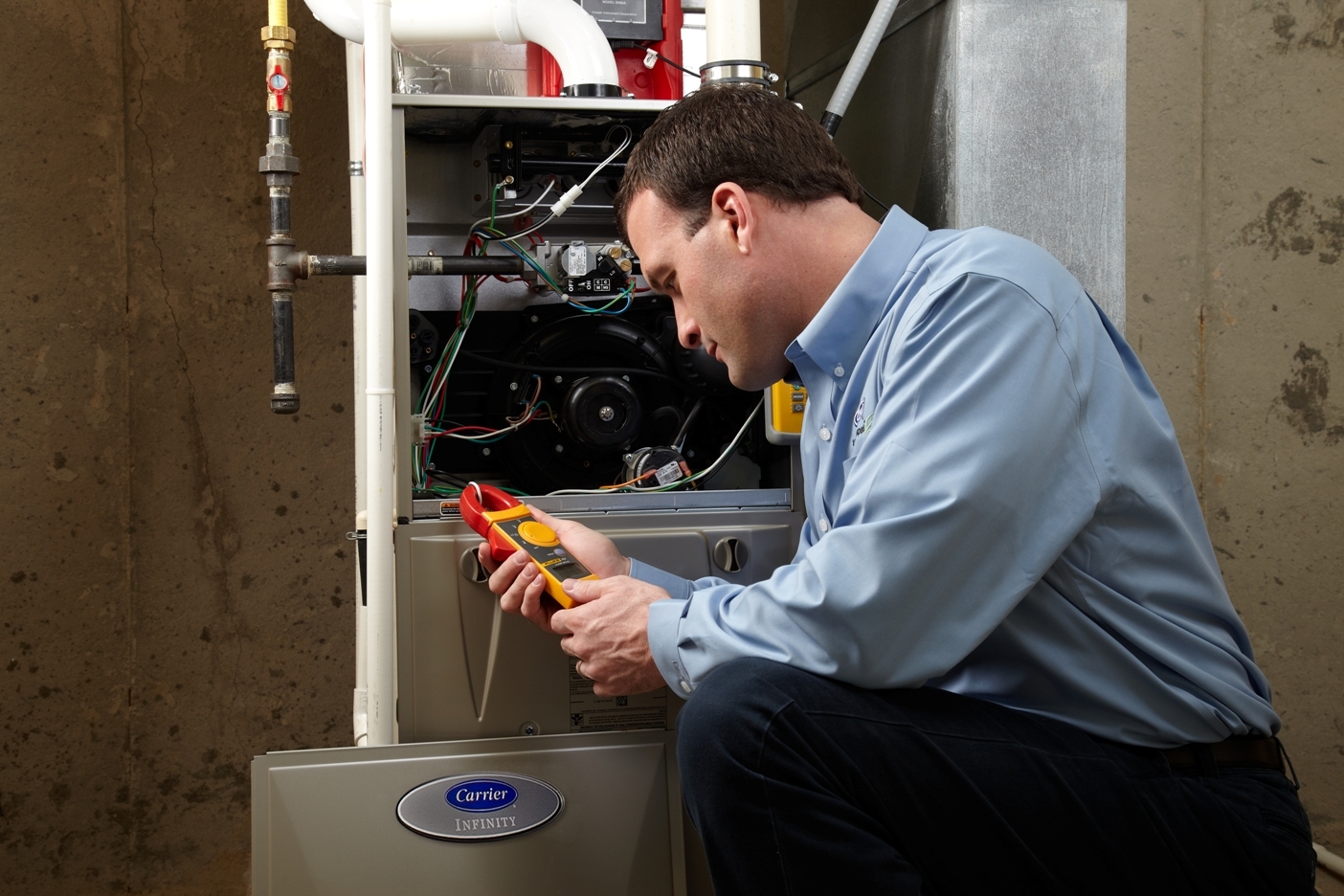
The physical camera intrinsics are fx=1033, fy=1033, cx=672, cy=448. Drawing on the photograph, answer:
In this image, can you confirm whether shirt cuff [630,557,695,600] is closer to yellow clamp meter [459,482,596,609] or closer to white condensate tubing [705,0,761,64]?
yellow clamp meter [459,482,596,609]

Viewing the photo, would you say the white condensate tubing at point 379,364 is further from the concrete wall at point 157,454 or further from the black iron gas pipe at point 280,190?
the concrete wall at point 157,454

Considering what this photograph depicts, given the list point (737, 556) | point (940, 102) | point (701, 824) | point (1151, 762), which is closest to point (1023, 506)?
point (1151, 762)

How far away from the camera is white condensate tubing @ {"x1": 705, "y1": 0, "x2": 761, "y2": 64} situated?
142 cm

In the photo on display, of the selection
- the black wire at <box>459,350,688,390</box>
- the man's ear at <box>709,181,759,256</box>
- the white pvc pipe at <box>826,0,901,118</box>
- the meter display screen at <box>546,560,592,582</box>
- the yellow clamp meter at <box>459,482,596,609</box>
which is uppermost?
the white pvc pipe at <box>826,0,901,118</box>

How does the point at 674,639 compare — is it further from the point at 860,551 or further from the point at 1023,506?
the point at 1023,506

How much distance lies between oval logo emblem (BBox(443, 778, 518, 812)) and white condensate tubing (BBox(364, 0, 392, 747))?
0.46 feet

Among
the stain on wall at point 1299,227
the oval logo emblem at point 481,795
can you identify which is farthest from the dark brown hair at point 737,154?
the stain on wall at point 1299,227

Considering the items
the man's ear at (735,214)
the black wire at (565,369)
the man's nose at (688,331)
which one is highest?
the man's ear at (735,214)

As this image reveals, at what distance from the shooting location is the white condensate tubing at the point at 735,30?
1.42 m

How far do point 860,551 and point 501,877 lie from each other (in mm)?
622

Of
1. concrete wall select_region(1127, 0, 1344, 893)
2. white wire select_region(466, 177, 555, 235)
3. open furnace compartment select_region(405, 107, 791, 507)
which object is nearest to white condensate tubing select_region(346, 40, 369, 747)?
open furnace compartment select_region(405, 107, 791, 507)

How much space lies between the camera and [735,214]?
3.51ft

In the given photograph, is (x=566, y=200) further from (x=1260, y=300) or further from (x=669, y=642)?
(x=1260, y=300)

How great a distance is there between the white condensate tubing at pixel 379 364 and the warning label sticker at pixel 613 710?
23 cm
